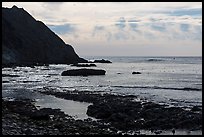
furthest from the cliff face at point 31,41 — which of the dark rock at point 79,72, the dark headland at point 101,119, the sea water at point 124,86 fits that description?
the dark headland at point 101,119

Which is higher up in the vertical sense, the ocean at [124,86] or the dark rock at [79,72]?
the dark rock at [79,72]

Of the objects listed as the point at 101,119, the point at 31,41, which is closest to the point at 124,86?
the point at 101,119

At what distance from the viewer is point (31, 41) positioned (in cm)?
15200

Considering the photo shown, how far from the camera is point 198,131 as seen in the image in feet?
65.8

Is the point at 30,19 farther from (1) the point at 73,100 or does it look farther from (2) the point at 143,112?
(2) the point at 143,112

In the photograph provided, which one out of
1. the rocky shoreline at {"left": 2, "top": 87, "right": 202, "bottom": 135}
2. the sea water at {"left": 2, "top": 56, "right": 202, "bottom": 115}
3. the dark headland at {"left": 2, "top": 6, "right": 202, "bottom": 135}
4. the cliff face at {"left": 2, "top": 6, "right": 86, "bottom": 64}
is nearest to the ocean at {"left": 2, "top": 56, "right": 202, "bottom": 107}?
the sea water at {"left": 2, "top": 56, "right": 202, "bottom": 115}

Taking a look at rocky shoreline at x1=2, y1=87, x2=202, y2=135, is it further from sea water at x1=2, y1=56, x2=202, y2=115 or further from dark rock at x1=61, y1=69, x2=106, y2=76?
dark rock at x1=61, y1=69, x2=106, y2=76

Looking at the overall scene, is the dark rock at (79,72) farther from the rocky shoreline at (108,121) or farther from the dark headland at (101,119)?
the rocky shoreline at (108,121)

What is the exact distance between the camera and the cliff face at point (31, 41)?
436 feet

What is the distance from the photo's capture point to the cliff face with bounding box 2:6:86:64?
436 ft

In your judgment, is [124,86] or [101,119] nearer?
[101,119]

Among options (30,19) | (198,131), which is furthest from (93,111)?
(30,19)

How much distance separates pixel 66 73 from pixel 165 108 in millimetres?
48742

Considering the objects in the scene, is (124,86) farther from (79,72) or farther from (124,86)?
(79,72)
